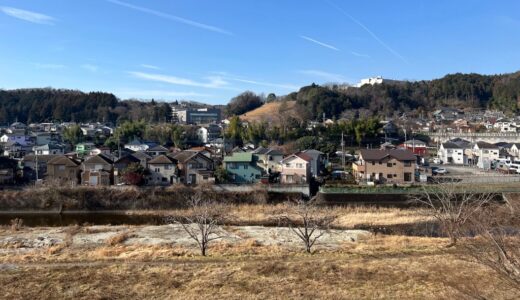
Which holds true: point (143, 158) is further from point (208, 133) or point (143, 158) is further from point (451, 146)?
point (451, 146)

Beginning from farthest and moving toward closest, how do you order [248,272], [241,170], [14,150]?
[14,150] < [241,170] < [248,272]

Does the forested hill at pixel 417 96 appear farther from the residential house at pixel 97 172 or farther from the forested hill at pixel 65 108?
the residential house at pixel 97 172

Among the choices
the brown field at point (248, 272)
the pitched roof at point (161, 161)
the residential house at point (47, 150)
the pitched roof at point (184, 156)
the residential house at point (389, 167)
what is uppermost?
the residential house at point (47, 150)

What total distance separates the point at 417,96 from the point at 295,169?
62.6 meters

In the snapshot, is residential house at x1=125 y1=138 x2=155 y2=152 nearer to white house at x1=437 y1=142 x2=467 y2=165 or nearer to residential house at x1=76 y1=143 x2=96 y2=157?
residential house at x1=76 y1=143 x2=96 y2=157

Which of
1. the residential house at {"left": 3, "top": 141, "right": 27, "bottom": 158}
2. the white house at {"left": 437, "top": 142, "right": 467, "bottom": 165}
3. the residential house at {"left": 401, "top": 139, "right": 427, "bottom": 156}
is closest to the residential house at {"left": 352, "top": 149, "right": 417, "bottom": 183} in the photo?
the residential house at {"left": 401, "top": 139, "right": 427, "bottom": 156}

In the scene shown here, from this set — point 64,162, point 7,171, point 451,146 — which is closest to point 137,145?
point 64,162

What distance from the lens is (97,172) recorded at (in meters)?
29.0

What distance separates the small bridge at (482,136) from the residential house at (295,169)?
102ft

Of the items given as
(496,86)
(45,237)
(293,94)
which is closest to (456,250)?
(45,237)

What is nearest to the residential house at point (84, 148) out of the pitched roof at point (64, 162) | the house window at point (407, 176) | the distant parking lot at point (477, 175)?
the pitched roof at point (64, 162)

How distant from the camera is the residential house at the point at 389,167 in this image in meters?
30.9

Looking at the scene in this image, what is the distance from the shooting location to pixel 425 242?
1457cm

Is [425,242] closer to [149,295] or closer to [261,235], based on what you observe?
[261,235]
